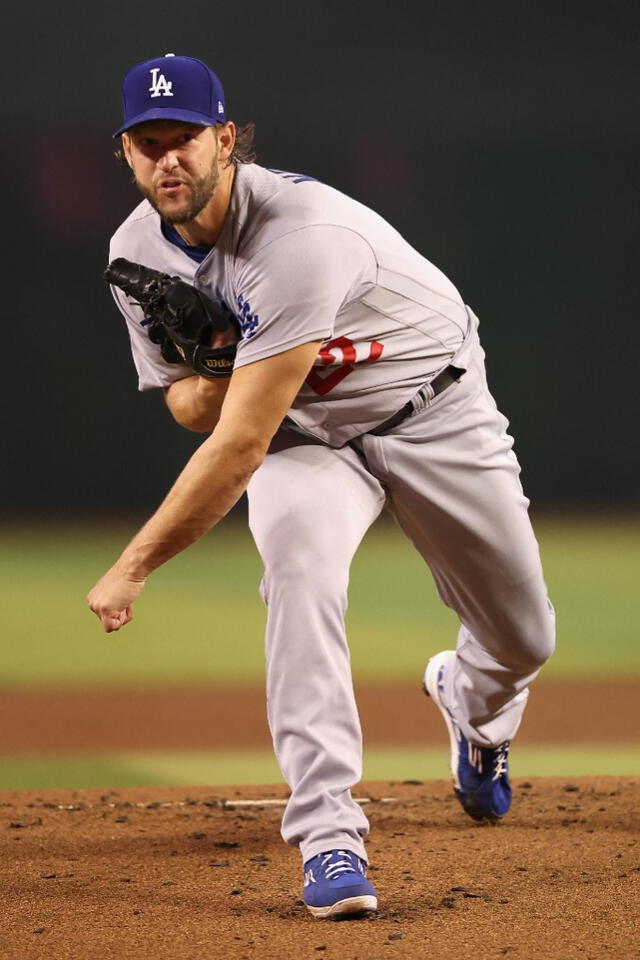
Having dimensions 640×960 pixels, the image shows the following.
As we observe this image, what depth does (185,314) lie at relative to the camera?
9.04 feet

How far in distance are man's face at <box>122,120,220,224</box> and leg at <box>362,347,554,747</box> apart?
0.71m

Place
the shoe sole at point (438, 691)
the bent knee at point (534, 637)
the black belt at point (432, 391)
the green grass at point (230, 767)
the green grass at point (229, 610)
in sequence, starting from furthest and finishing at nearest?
the green grass at point (229, 610)
the green grass at point (230, 767)
the shoe sole at point (438, 691)
the bent knee at point (534, 637)
the black belt at point (432, 391)

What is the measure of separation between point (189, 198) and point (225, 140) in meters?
0.21

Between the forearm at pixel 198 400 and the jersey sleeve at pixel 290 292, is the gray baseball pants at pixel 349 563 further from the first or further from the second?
the jersey sleeve at pixel 290 292

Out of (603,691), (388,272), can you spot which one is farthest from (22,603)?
(388,272)

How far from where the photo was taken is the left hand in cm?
252

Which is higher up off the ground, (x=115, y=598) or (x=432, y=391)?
(x=432, y=391)

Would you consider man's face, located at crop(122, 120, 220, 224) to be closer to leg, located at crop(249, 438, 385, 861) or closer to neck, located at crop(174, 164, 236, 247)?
neck, located at crop(174, 164, 236, 247)

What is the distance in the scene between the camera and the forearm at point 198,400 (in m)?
2.93

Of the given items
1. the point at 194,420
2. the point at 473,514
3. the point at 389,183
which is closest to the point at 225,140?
the point at 194,420

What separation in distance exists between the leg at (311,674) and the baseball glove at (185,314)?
0.35 meters

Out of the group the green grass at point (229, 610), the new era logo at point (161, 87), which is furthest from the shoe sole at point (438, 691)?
the green grass at point (229, 610)

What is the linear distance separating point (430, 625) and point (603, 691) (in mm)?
2067

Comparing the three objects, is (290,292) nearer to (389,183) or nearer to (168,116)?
(168,116)
